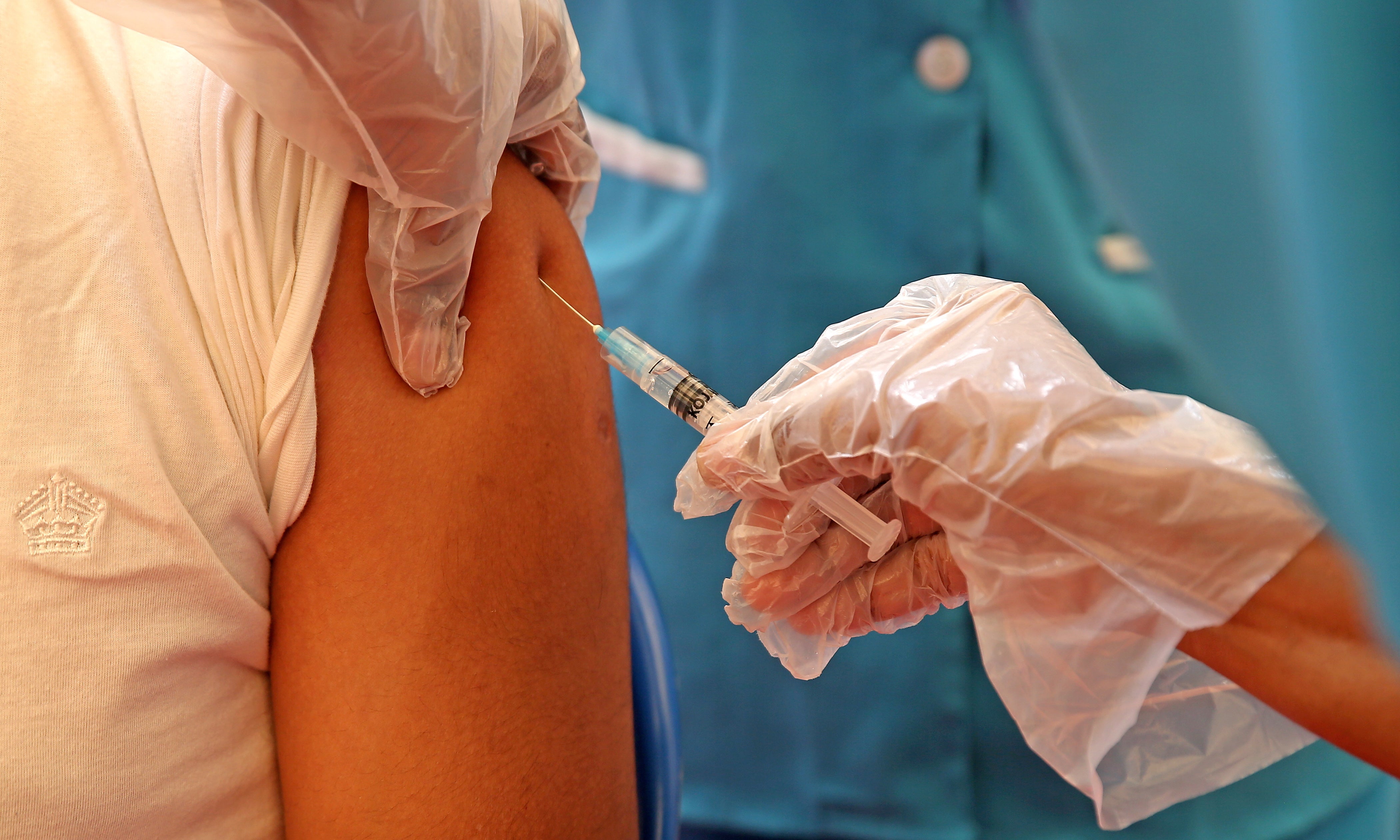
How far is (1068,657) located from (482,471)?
0.50 m

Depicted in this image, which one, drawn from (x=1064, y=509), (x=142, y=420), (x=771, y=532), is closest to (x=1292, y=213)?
(x=1064, y=509)

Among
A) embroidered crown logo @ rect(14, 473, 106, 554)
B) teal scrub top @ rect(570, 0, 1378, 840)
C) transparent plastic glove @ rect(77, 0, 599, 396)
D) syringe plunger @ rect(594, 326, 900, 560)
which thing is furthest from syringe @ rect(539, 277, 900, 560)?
teal scrub top @ rect(570, 0, 1378, 840)

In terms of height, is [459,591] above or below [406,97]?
below

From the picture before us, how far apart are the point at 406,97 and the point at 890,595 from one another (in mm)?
589

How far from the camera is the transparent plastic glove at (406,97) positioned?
0.65 meters

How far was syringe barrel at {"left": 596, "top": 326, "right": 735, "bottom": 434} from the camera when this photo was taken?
2.86 feet

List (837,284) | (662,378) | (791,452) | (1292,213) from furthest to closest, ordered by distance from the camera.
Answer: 1. (837,284)
2. (662,378)
3. (791,452)
4. (1292,213)

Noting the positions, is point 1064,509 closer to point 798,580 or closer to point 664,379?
point 798,580

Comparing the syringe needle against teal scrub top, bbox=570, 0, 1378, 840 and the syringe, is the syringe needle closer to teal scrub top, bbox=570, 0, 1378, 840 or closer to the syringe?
the syringe

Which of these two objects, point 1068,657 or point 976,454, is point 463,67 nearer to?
point 976,454

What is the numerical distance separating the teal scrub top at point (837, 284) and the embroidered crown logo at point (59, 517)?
3.22 ft

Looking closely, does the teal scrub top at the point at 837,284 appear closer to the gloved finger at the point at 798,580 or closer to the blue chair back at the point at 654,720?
the blue chair back at the point at 654,720

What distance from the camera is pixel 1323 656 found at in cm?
63

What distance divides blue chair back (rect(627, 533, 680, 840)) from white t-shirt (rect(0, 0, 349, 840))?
390mm
